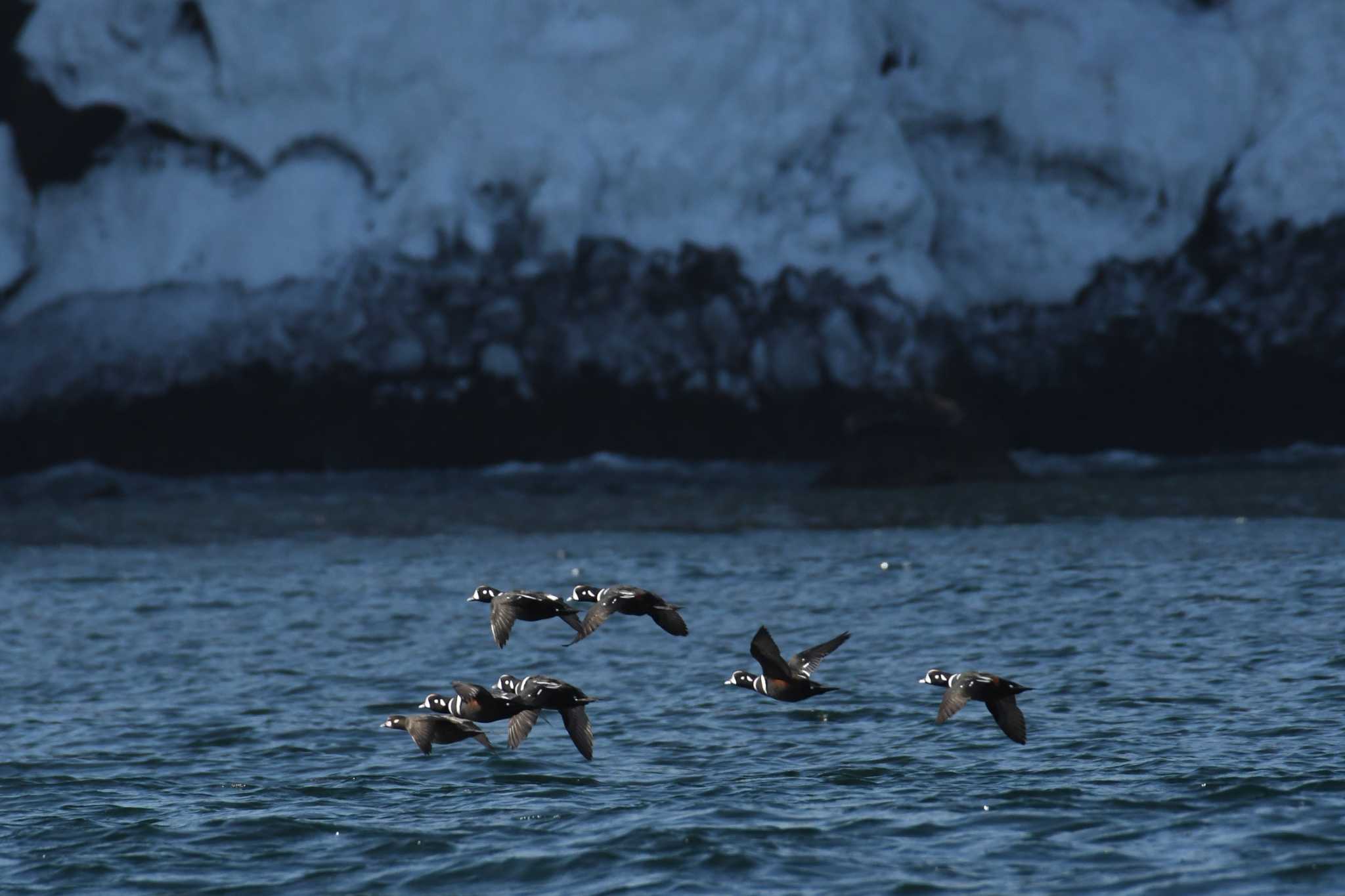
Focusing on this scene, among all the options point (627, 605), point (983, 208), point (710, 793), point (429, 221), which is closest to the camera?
point (627, 605)

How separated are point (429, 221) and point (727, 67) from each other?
27.5 ft

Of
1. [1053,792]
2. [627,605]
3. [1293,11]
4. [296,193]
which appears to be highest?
[1293,11]

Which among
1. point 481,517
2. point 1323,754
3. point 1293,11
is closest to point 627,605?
point 1323,754

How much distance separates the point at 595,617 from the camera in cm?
1546

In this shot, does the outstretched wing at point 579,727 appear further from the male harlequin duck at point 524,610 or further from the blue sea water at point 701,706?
the blue sea water at point 701,706

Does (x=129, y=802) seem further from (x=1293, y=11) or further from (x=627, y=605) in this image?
(x=1293, y=11)

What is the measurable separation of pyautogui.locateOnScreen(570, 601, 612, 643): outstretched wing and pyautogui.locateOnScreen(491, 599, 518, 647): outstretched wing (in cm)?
58

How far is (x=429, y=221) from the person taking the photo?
47.3m

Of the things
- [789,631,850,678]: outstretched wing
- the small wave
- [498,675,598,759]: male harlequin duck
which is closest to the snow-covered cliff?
the small wave

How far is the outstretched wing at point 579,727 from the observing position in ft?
49.3

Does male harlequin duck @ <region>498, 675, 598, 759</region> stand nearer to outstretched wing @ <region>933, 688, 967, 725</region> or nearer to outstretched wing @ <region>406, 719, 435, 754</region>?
outstretched wing @ <region>406, 719, 435, 754</region>

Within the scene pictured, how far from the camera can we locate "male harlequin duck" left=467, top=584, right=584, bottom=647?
15.4 metres

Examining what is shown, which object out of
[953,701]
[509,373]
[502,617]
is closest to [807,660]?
[953,701]

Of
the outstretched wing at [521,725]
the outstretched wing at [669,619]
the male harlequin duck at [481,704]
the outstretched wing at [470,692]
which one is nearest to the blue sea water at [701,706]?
the outstretched wing at [521,725]
